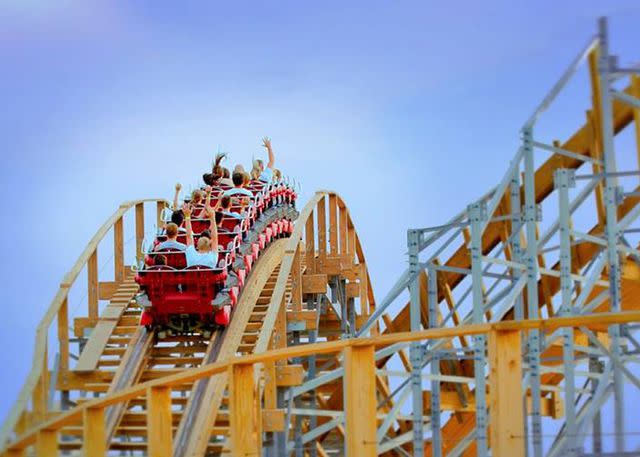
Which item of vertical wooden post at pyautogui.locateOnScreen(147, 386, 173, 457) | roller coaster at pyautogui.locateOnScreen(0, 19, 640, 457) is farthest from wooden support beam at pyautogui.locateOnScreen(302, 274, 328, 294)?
vertical wooden post at pyautogui.locateOnScreen(147, 386, 173, 457)

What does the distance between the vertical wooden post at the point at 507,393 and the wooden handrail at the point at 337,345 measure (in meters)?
0.08

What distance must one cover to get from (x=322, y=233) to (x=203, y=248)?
4.46 metres

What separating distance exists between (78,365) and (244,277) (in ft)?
8.62

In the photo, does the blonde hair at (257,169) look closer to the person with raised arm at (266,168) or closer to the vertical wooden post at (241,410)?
the person with raised arm at (266,168)

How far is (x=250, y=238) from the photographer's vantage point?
19.0 meters

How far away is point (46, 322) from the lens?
16641mm

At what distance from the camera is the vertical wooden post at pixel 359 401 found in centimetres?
806

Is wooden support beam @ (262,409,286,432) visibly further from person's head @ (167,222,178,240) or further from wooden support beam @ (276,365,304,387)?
person's head @ (167,222,178,240)

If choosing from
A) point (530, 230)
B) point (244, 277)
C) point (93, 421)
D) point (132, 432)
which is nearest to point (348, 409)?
point (93, 421)

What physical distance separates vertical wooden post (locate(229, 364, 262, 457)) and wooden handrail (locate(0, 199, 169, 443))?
550 cm

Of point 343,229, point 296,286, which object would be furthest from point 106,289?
point 343,229

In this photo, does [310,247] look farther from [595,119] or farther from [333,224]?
[595,119]

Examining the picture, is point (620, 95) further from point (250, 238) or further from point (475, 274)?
point (250, 238)

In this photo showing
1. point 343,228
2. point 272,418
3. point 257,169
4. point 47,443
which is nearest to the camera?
point 47,443
